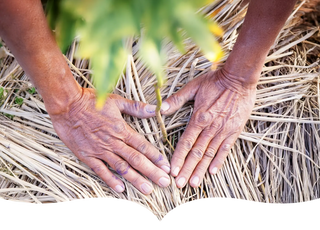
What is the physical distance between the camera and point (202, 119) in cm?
115

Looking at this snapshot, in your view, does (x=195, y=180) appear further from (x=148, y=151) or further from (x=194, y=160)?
(x=148, y=151)

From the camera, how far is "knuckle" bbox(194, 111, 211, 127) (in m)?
1.15

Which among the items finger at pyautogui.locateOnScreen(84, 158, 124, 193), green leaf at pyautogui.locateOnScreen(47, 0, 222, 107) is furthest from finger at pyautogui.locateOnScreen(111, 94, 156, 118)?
green leaf at pyautogui.locateOnScreen(47, 0, 222, 107)

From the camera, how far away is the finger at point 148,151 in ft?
3.67

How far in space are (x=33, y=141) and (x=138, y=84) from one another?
1.46 ft

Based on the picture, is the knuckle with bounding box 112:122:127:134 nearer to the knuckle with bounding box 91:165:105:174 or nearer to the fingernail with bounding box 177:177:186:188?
the knuckle with bounding box 91:165:105:174

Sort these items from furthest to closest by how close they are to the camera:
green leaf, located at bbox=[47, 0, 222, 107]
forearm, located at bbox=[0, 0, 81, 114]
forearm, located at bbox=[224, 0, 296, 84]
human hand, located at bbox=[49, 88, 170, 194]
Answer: human hand, located at bbox=[49, 88, 170, 194]
forearm, located at bbox=[224, 0, 296, 84]
forearm, located at bbox=[0, 0, 81, 114]
green leaf, located at bbox=[47, 0, 222, 107]

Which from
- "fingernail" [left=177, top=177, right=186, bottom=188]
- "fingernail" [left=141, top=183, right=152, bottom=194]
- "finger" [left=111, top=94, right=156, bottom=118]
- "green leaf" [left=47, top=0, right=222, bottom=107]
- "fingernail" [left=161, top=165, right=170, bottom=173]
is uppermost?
"finger" [left=111, top=94, right=156, bottom=118]

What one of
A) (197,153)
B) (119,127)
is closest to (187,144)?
(197,153)

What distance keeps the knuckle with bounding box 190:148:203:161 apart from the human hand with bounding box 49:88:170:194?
0.41 ft

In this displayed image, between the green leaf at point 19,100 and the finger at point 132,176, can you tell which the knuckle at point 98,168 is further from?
the green leaf at point 19,100

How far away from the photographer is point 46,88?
971mm

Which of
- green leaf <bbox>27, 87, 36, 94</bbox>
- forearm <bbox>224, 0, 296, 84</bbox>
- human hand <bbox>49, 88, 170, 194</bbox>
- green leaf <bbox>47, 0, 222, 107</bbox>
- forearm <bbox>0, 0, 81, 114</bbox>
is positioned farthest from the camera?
green leaf <bbox>27, 87, 36, 94</bbox>

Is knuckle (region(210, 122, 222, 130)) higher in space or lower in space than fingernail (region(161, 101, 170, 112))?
lower
